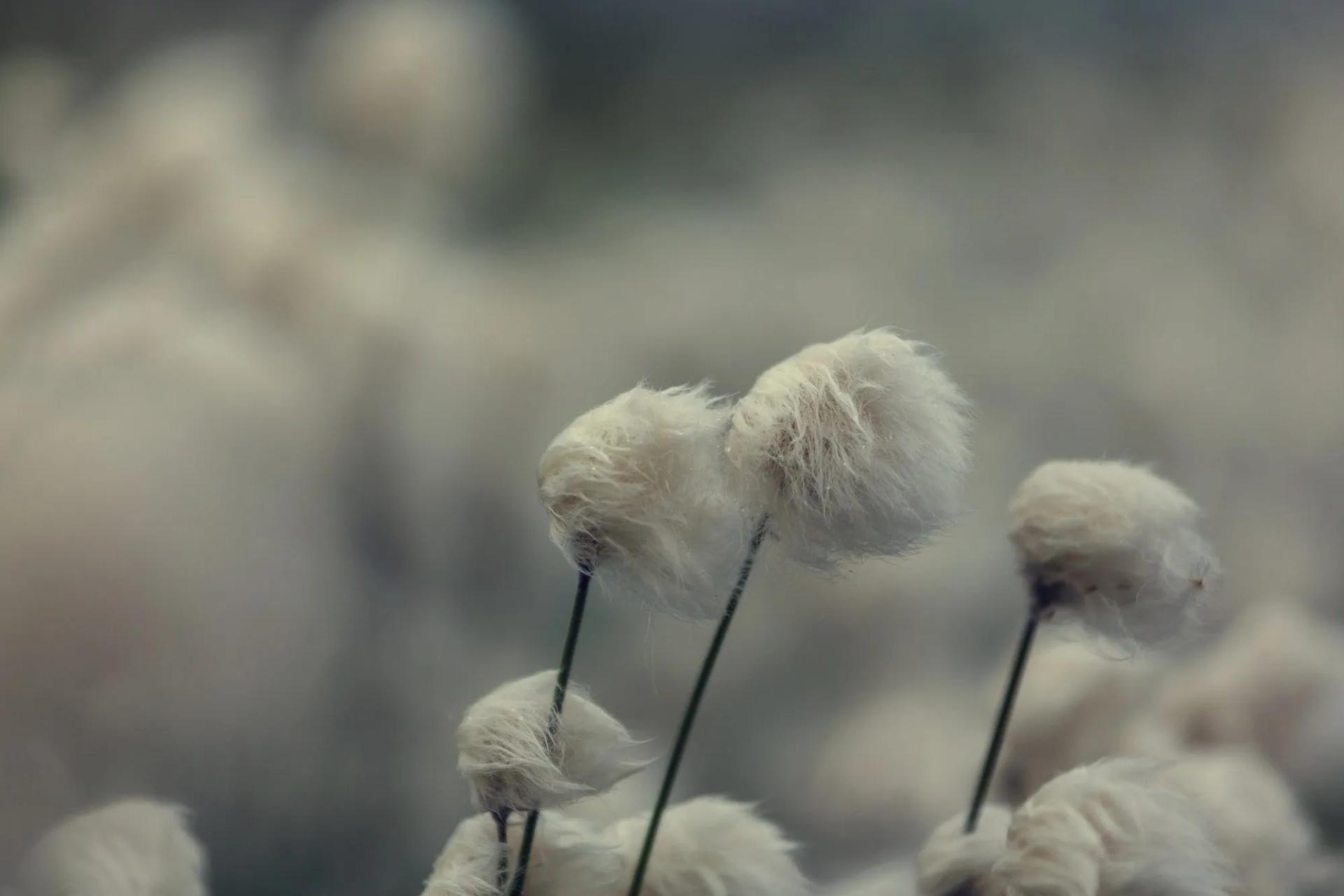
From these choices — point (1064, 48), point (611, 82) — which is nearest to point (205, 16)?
point (611, 82)

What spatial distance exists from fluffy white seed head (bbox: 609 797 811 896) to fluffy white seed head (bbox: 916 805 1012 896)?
0.34 feet

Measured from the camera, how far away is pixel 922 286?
2.86 feet

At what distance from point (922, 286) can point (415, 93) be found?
397mm

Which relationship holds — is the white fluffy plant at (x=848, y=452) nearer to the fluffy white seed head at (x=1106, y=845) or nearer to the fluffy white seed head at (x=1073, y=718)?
the fluffy white seed head at (x=1106, y=845)

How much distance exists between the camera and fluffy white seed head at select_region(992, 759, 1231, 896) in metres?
0.59

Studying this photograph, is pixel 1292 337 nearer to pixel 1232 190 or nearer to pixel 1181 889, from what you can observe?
pixel 1232 190

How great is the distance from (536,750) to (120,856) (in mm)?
318

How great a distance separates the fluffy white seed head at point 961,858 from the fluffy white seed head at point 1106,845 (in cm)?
7

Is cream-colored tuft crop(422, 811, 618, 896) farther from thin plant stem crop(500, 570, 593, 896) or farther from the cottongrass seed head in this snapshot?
the cottongrass seed head

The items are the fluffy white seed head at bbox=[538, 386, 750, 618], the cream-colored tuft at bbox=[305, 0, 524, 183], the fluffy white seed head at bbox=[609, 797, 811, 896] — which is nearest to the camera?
the fluffy white seed head at bbox=[538, 386, 750, 618]

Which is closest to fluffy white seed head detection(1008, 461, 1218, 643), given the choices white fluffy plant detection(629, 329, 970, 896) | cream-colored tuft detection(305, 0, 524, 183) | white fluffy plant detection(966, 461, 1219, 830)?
white fluffy plant detection(966, 461, 1219, 830)

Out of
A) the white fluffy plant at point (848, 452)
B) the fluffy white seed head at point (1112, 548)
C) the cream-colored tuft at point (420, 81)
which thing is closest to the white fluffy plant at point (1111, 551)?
the fluffy white seed head at point (1112, 548)

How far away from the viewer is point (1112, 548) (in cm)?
64

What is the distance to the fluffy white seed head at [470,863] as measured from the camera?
1.91ft
